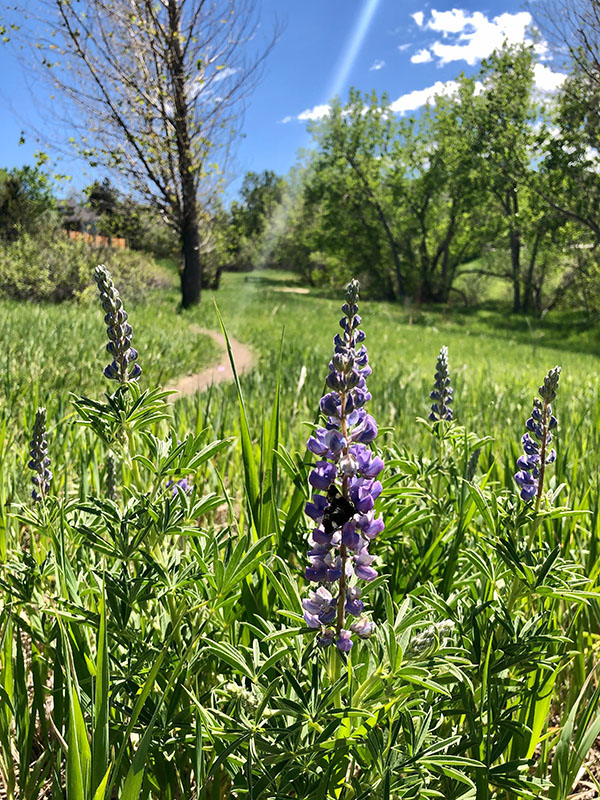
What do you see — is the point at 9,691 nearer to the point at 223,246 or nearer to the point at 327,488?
the point at 327,488

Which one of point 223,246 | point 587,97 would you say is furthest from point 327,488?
point 587,97

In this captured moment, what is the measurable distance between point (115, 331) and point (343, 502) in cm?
75

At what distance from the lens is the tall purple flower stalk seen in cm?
86

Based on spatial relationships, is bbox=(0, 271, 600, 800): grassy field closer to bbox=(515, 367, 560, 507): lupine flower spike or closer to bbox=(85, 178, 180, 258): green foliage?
bbox=(515, 367, 560, 507): lupine flower spike

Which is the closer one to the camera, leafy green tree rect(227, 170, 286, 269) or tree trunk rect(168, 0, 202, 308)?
tree trunk rect(168, 0, 202, 308)

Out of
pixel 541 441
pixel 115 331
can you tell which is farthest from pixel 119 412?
pixel 541 441

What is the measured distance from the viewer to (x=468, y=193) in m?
30.8

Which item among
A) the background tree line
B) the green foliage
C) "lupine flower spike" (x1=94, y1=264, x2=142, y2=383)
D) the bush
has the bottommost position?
"lupine flower spike" (x1=94, y1=264, x2=142, y2=383)

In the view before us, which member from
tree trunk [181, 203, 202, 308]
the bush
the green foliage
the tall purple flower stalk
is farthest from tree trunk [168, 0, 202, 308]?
the tall purple flower stalk

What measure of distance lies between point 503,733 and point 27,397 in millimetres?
3861

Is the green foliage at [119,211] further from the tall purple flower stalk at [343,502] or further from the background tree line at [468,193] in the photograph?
the tall purple flower stalk at [343,502]

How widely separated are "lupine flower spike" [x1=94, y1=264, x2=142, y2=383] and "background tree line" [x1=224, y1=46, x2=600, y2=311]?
1735cm

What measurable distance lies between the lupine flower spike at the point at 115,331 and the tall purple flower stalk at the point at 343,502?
0.59 metres

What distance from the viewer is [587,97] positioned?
19484 mm
